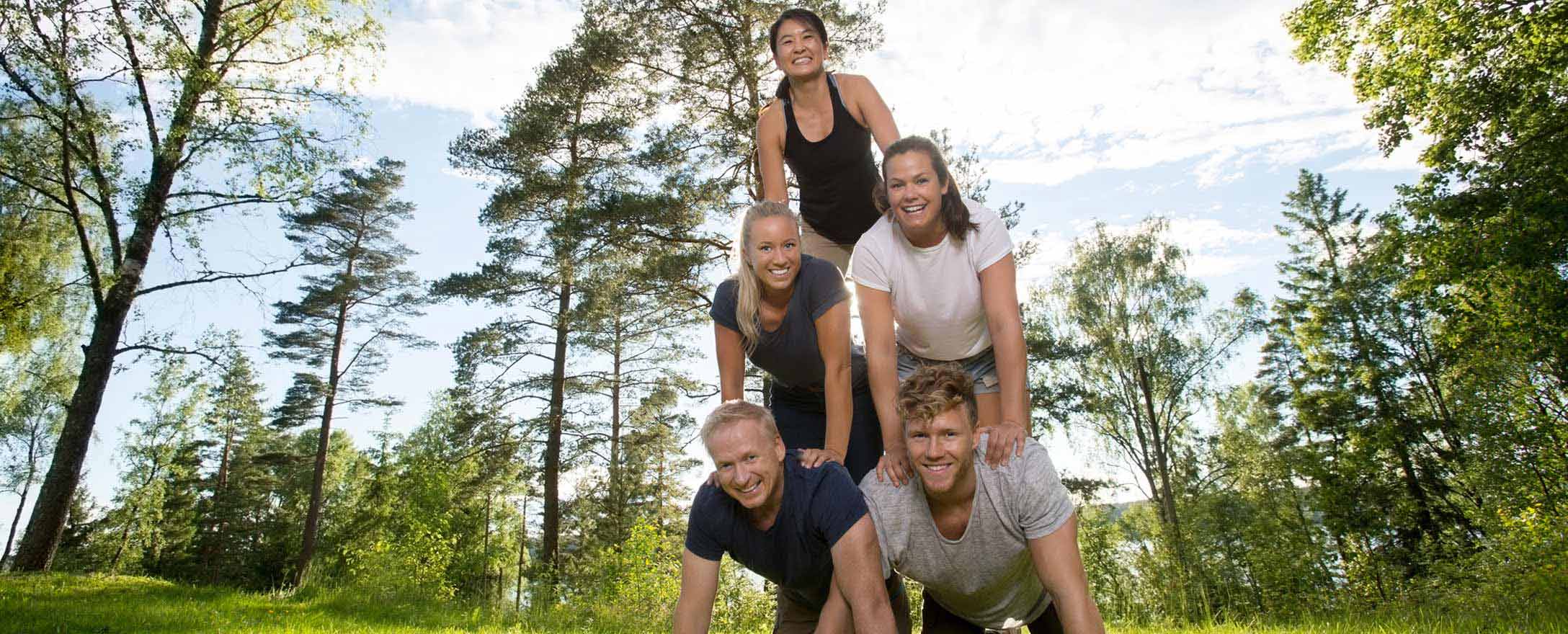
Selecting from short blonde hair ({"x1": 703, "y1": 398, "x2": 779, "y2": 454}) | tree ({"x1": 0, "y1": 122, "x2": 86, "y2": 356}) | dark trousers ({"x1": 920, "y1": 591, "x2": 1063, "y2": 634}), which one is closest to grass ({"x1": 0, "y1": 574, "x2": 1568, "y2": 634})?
dark trousers ({"x1": 920, "y1": 591, "x2": 1063, "y2": 634})

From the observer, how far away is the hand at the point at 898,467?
280cm

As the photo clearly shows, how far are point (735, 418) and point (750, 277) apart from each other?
2.05ft

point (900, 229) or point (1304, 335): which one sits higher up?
point (1304, 335)

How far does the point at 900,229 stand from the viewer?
3.12m

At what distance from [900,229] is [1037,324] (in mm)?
18591

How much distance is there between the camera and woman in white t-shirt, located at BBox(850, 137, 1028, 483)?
2.95 m

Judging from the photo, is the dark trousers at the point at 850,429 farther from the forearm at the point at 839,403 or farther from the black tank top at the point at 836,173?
the black tank top at the point at 836,173

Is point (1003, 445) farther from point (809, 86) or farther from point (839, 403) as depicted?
point (809, 86)

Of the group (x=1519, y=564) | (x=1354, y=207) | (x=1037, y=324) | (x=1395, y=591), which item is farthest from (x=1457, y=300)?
(x=1354, y=207)

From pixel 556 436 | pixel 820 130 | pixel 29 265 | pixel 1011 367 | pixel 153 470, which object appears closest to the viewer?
pixel 1011 367

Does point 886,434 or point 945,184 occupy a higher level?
point 945,184

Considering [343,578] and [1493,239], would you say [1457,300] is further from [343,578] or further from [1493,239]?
[343,578]

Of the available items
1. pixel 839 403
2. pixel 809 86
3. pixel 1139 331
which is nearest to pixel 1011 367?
pixel 839 403

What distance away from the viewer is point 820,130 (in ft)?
12.2
